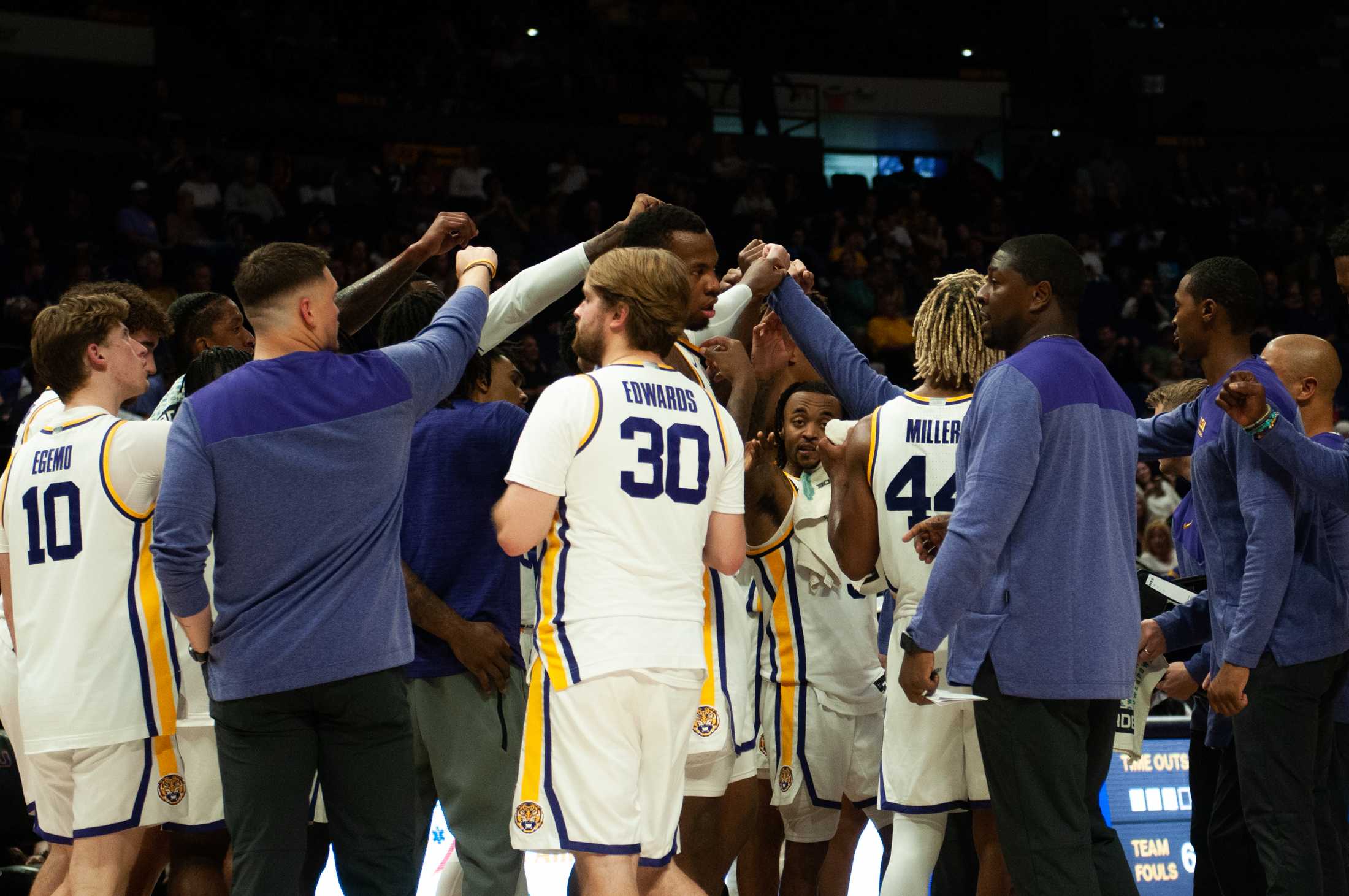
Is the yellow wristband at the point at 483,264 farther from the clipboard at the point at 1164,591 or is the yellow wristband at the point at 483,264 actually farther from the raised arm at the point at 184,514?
the clipboard at the point at 1164,591

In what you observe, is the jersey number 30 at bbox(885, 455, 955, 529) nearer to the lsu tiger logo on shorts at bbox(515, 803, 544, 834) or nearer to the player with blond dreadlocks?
the player with blond dreadlocks

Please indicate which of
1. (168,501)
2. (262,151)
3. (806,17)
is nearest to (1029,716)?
(168,501)

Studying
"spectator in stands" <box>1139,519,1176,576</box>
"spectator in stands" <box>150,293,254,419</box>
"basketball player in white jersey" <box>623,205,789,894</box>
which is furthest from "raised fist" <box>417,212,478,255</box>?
"spectator in stands" <box>1139,519,1176,576</box>

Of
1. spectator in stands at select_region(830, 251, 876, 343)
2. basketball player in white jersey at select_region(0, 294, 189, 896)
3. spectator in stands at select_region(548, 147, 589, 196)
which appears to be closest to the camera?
basketball player in white jersey at select_region(0, 294, 189, 896)

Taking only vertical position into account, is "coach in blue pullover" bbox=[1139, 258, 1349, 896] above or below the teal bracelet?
below

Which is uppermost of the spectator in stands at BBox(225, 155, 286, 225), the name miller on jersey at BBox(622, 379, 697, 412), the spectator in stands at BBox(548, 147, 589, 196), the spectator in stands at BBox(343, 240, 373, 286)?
the spectator in stands at BBox(548, 147, 589, 196)

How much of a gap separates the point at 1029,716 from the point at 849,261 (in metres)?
10.6

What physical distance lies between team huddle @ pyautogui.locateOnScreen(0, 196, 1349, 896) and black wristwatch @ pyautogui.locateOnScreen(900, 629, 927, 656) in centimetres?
1

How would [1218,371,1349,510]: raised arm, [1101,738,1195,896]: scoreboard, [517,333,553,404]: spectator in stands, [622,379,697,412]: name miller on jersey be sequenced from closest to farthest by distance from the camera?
[622,379,697,412]: name miller on jersey
[1218,371,1349,510]: raised arm
[1101,738,1195,896]: scoreboard
[517,333,553,404]: spectator in stands

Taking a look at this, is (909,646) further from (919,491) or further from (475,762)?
(475,762)

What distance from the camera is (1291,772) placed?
13.4ft

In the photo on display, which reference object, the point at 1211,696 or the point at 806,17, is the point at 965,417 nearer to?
the point at 1211,696

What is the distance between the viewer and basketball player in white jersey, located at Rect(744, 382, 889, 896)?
4.69 m

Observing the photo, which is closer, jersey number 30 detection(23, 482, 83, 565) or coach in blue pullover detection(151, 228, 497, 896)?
coach in blue pullover detection(151, 228, 497, 896)
